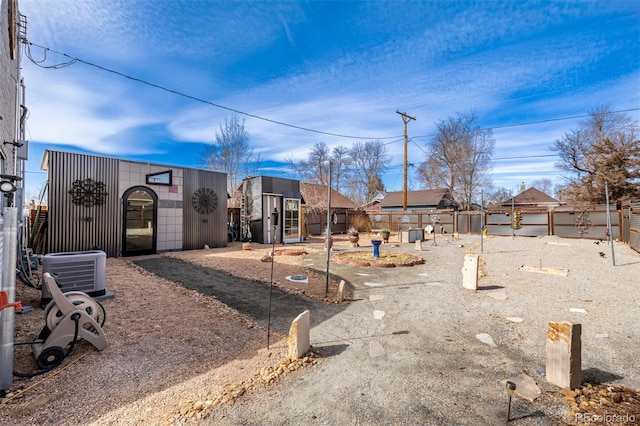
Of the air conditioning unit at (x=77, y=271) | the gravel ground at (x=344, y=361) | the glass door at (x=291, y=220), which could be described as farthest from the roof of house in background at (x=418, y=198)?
the air conditioning unit at (x=77, y=271)

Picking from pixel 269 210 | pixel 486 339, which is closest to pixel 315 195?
pixel 269 210

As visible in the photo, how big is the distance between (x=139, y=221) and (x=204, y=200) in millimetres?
2465

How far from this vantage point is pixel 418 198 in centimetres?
3447

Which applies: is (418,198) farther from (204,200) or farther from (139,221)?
(139,221)

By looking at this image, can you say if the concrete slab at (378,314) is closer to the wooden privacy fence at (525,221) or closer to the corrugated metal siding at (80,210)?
the corrugated metal siding at (80,210)

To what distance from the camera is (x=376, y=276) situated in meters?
7.00

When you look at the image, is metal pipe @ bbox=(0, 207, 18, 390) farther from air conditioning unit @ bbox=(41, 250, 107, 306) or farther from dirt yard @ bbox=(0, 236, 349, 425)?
air conditioning unit @ bbox=(41, 250, 107, 306)

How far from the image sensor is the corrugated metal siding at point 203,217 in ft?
36.8

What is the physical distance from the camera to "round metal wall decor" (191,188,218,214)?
11.5m

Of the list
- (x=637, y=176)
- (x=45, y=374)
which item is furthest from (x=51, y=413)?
(x=637, y=176)

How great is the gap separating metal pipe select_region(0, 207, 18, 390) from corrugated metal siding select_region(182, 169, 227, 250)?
30.1 ft

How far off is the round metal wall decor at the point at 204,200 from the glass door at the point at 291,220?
3.59 metres

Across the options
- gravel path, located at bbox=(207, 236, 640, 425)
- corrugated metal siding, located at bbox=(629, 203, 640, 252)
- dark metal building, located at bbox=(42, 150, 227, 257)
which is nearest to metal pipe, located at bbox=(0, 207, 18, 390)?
gravel path, located at bbox=(207, 236, 640, 425)

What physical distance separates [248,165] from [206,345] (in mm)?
23441
